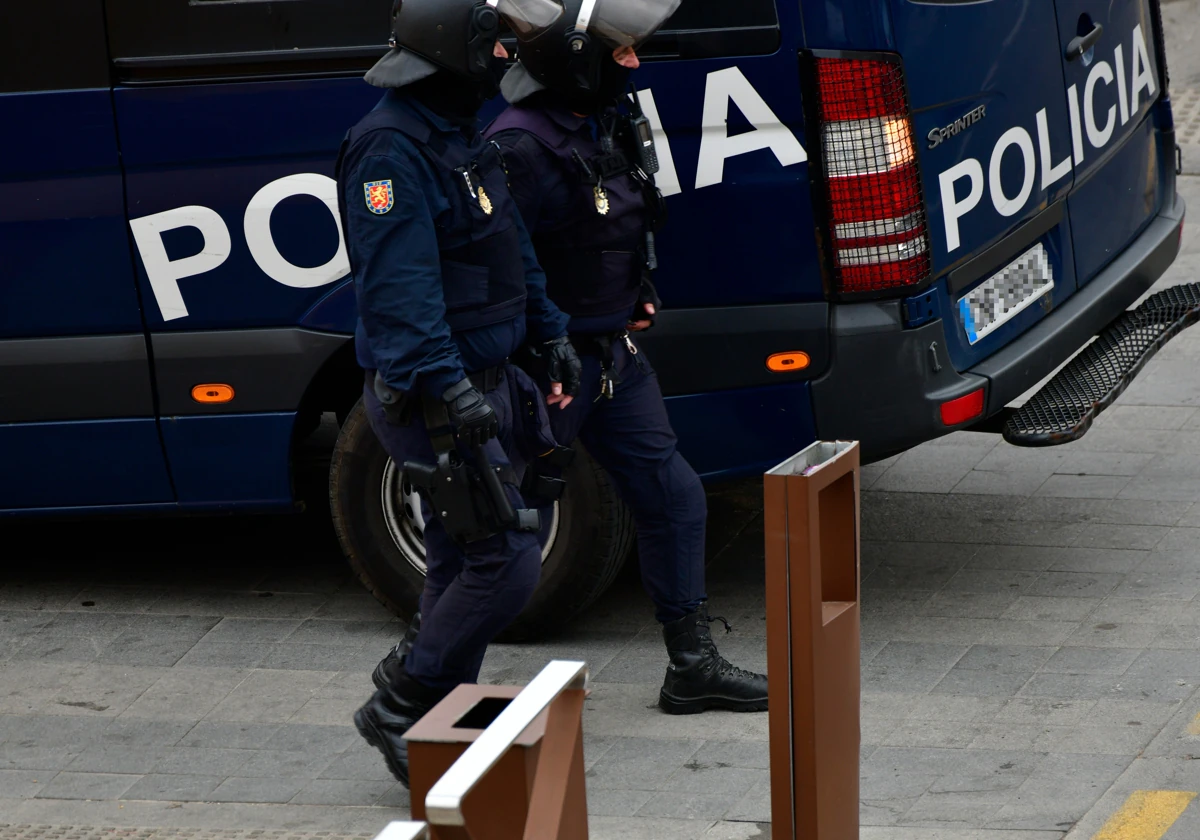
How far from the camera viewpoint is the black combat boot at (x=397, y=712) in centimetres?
442

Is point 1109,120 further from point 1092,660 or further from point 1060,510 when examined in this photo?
point 1092,660

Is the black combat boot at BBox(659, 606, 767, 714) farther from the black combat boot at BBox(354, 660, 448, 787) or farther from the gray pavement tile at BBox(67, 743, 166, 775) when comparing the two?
the gray pavement tile at BBox(67, 743, 166, 775)

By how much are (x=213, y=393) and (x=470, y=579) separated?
128 cm

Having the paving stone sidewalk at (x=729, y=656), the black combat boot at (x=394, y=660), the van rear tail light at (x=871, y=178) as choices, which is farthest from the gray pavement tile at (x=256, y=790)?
the van rear tail light at (x=871, y=178)

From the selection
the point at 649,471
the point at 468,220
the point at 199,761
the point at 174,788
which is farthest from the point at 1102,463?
the point at 174,788

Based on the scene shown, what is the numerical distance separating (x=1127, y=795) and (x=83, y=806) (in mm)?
2438

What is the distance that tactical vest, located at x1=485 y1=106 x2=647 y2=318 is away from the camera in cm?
455

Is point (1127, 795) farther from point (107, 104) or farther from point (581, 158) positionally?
point (107, 104)

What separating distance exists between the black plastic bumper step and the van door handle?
86 centimetres

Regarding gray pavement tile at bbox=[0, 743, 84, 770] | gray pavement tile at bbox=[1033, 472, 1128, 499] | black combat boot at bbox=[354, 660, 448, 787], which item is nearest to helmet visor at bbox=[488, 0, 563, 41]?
black combat boot at bbox=[354, 660, 448, 787]

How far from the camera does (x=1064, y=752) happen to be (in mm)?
4418

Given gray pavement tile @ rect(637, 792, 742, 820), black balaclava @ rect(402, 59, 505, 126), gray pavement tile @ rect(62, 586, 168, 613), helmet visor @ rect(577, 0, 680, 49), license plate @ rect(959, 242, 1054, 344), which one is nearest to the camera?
black balaclava @ rect(402, 59, 505, 126)

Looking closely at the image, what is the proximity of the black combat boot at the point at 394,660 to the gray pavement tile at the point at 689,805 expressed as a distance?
702 mm

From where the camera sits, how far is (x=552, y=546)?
528cm
